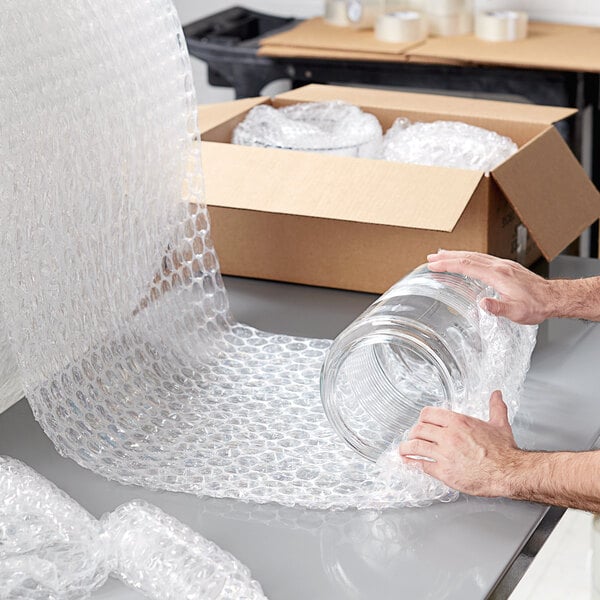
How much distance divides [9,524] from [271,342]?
580mm

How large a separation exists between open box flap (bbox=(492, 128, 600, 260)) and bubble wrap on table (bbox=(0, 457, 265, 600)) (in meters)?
0.76

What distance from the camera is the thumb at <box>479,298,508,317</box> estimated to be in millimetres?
1421

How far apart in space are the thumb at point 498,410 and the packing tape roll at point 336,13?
244 centimetres

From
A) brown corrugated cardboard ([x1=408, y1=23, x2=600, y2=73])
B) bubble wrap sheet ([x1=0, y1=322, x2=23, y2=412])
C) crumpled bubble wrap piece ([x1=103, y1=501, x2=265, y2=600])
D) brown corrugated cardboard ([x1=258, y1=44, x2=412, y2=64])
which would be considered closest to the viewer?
crumpled bubble wrap piece ([x1=103, y1=501, x2=265, y2=600])

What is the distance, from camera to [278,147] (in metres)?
1.88

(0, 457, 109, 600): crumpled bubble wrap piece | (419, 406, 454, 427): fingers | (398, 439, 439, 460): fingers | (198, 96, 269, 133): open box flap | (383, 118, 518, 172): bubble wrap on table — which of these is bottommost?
(0, 457, 109, 600): crumpled bubble wrap piece

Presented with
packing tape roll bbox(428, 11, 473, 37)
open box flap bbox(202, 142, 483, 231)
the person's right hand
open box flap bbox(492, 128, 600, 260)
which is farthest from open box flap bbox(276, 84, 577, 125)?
packing tape roll bbox(428, 11, 473, 37)

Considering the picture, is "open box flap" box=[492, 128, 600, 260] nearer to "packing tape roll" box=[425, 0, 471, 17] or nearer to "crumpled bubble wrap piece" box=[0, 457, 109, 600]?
"crumpled bubble wrap piece" box=[0, 457, 109, 600]

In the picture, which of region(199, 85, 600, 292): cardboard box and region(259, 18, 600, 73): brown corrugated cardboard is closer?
region(199, 85, 600, 292): cardboard box

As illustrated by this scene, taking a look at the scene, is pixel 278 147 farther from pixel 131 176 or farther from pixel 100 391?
pixel 100 391

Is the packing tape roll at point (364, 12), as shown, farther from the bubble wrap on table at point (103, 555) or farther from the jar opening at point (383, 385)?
the bubble wrap on table at point (103, 555)

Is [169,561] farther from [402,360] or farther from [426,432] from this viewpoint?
[402,360]

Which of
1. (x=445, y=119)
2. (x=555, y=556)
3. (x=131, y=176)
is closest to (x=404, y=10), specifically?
(x=445, y=119)

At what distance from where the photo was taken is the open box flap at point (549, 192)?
5.54ft
